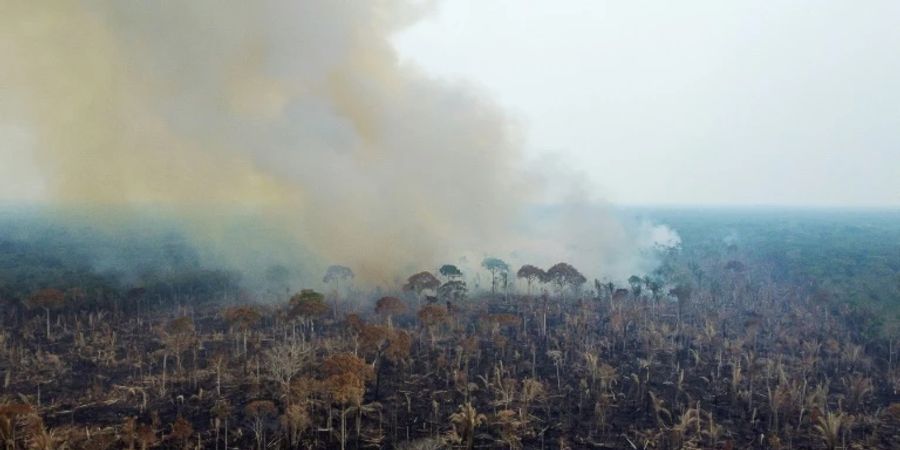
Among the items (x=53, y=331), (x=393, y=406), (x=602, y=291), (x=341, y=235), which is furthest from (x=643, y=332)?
(x=53, y=331)

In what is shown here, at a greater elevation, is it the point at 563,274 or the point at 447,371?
the point at 563,274

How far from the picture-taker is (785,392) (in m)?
22.3

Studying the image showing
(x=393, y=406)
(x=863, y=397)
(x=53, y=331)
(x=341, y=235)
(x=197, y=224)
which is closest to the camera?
(x=393, y=406)

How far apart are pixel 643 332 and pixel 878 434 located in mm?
12248

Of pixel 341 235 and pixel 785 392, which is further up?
pixel 341 235

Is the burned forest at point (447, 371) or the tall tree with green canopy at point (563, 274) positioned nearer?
the burned forest at point (447, 371)

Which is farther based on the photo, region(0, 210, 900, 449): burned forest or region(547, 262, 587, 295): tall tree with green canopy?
region(547, 262, 587, 295): tall tree with green canopy

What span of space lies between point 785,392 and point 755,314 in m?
14.4

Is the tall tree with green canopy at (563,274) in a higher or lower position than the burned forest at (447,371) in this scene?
higher

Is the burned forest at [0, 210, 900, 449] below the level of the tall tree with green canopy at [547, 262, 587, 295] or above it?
below

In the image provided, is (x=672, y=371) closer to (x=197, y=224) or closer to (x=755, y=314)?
Result: (x=755, y=314)

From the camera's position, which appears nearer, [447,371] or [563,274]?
[447,371]

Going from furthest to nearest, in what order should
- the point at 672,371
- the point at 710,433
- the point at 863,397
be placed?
the point at 672,371, the point at 863,397, the point at 710,433

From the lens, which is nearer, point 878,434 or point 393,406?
point 878,434
